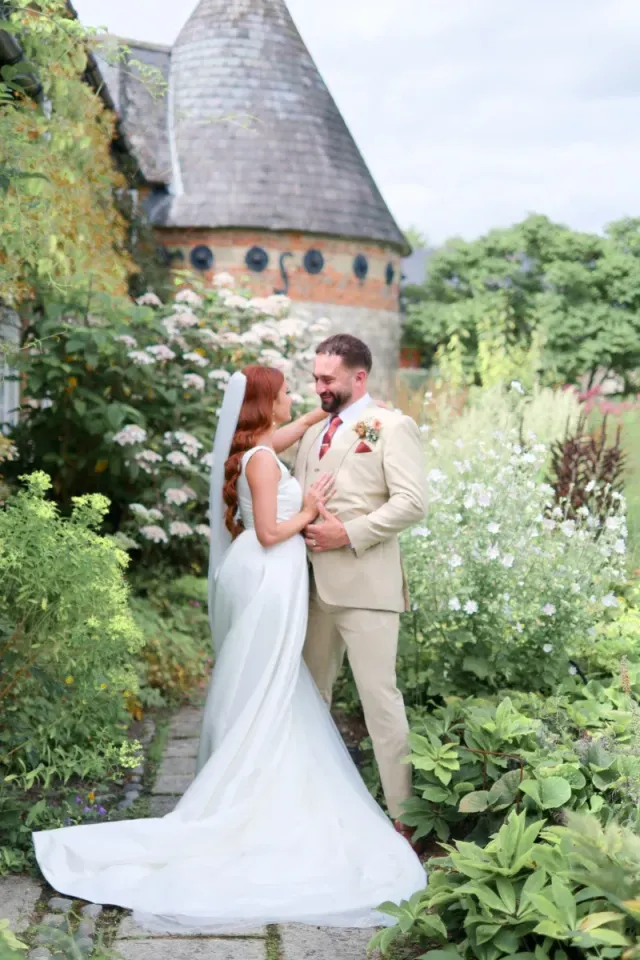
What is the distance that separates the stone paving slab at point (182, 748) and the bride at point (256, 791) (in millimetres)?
1288

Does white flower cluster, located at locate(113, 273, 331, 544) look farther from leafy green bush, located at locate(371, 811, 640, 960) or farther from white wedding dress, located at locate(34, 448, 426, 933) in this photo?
leafy green bush, located at locate(371, 811, 640, 960)

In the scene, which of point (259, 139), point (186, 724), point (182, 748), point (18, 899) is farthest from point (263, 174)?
point (18, 899)

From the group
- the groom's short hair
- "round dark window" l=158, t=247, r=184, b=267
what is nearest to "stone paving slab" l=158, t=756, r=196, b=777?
the groom's short hair

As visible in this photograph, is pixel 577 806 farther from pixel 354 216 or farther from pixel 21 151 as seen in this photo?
pixel 354 216

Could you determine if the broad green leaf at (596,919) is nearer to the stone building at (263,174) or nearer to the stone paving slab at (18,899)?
the stone paving slab at (18,899)

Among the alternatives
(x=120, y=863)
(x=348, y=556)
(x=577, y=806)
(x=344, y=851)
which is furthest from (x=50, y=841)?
(x=577, y=806)

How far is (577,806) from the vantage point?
4.00m

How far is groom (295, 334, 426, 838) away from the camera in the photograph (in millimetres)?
4660

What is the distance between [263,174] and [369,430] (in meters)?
15.6

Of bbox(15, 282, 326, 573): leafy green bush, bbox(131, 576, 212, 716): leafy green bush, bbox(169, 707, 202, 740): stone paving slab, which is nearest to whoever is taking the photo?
bbox(169, 707, 202, 740): stone paving slab

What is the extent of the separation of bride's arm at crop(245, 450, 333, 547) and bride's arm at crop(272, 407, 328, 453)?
324mm

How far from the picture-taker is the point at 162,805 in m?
5.25

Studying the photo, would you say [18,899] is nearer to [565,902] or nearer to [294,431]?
[565,902]

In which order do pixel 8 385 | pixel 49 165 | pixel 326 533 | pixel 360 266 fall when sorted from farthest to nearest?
pixel 360 266 < pixel 8 385 < pixel 49 165 < pixel 326 533
